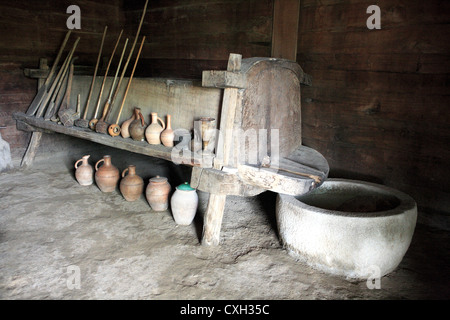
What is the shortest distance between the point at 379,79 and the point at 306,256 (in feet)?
6.68

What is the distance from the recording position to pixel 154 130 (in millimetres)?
3490

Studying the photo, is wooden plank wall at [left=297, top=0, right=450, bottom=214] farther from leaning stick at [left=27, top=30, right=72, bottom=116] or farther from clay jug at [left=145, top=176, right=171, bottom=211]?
leaning stick at [left=27, top=30, right=72, bottom=116]

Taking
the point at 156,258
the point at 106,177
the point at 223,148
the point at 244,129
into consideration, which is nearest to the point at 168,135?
the point at 223,148

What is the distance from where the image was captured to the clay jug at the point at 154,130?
3.49 meters

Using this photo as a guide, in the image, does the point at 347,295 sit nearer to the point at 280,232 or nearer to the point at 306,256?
the point at 306,256

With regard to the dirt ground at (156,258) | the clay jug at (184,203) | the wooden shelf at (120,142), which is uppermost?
the wooden shelf at (120,142)

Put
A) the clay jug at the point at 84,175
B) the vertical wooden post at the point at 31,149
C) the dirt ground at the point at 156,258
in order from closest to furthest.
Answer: the dirt ground at the point at 156,258, the clay jug at the point at 84,175, the vertical wooden post at the point at 31,149

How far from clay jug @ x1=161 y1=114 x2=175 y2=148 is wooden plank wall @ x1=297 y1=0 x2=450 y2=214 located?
68.2 inches

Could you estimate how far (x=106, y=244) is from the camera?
3.13 metres

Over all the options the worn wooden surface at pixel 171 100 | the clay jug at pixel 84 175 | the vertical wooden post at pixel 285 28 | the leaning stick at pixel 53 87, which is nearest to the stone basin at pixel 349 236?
the worn wooden surface at pixel 171 100

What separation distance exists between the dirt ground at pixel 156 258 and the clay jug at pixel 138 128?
0.85 metres

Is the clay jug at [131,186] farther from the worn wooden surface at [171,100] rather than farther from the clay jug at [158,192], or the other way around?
the worn wooden surface at [171,100]

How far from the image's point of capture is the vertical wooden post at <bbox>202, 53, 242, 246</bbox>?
278cm

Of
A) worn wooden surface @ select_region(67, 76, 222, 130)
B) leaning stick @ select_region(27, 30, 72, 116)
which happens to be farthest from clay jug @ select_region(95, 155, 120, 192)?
leaning stick @ select_region(27, 30, 72, 116)
